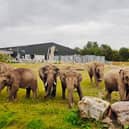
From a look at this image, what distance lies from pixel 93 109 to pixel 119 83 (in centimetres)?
476

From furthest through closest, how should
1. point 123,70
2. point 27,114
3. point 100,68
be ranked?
1. point 100,68
2. point 123,70
3. point 27,114

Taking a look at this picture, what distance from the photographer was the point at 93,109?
54.3ft

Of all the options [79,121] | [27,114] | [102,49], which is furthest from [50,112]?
[102,49]

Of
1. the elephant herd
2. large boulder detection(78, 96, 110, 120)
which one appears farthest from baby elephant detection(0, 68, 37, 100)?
large boulder detection(78, 96, 110, 120)

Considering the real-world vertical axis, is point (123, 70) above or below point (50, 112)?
above

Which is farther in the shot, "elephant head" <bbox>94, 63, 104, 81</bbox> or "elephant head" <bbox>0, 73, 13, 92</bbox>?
"elephant head" <bbox>94, 63, 104, 81</bbox>

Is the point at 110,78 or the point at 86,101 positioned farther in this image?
the point at 110,78

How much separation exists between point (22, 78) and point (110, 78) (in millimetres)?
4401

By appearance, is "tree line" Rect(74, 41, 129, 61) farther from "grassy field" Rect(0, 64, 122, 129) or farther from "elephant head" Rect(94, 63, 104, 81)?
"grassy field" Rect(0, 64, 122, 129)

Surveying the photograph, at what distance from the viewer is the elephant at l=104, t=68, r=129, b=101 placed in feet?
67.2

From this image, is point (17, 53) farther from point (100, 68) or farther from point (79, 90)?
point (79, 90)

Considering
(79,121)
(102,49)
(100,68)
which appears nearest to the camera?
(79,121)

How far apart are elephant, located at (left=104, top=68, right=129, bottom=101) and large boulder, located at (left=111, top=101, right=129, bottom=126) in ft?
11.8

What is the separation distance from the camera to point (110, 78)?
2311 cm
